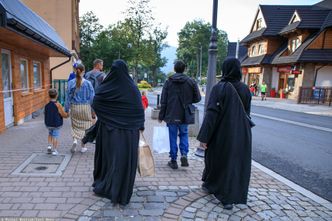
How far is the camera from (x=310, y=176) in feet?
18.1

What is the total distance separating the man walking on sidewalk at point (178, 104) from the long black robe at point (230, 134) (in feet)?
4.45

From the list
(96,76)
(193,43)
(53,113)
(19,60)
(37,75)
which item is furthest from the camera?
(193,43)

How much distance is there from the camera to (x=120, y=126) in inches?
145

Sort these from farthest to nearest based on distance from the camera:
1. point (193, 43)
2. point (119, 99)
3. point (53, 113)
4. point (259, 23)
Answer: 1. point (193, 43)
2. point (259, 23)
3. point (53, 113)
4. point (119, 99)

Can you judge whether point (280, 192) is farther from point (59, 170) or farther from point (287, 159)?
point (59, 170)

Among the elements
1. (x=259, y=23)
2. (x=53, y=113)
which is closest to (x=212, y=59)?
(x=53, y=113)

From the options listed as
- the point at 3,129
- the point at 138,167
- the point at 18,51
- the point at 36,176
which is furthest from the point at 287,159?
the point at 18,51

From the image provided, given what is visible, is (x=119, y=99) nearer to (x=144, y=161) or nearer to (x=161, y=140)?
(x=144, y=161)

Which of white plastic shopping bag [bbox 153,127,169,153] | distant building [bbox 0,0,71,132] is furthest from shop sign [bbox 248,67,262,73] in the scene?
white plastic shopping bag [bbox 153,127,169,153]

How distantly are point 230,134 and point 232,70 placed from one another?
0.83m

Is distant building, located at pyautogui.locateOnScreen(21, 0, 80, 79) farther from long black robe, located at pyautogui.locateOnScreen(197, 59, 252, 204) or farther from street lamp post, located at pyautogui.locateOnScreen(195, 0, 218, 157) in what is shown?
long black robe, located at pyautogui.locateOnScreen(197, 59, 252, 204)

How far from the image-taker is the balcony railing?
942 inches

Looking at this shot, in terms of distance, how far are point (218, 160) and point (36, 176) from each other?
2895 mm

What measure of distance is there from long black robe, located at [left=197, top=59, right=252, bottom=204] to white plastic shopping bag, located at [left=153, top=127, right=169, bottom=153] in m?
1.98
